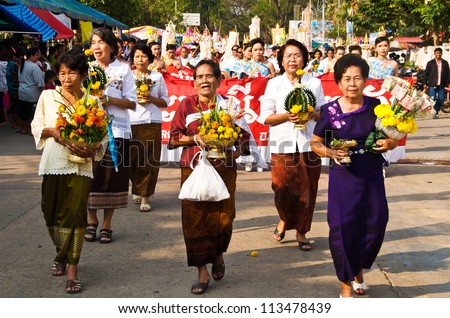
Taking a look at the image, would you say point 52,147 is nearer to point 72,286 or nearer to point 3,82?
point 72,286

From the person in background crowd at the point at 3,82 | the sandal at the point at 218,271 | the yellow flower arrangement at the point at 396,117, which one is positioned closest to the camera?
the yellow flower arrangement at the point at 396,117

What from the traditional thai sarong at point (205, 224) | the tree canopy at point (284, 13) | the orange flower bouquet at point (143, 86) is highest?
the tree canopy at point (284, 13)

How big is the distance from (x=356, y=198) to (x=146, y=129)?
150 inches

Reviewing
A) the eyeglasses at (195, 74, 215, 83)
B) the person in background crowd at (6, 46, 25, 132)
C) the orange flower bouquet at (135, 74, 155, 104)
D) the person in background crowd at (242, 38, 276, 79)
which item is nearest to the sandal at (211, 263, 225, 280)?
the eyeglasses at (195, 74, 215, 83)

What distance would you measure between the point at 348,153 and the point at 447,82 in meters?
15.4

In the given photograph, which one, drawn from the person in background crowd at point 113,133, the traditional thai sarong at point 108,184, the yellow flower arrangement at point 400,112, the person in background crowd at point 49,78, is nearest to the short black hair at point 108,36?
the person in background crowd at point 113,133

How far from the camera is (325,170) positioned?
37.3 feet

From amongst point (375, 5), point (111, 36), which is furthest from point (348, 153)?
point (375, 5)

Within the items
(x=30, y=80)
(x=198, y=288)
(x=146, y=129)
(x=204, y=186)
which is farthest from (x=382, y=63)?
(x=30, y=80)

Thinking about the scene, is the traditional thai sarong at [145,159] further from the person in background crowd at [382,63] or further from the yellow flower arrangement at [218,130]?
the person in background crowd at [382,63]

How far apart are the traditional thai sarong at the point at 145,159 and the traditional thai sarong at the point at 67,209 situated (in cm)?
269

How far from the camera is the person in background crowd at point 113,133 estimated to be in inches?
269

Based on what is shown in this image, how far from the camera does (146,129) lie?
8.41 meters
